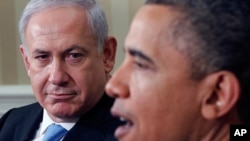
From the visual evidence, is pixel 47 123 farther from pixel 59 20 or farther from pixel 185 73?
pixel 185 73

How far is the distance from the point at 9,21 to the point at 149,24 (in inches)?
63.8

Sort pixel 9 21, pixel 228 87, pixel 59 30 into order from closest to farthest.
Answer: pixel 228 87, pixel 59 30, pixel 9 21

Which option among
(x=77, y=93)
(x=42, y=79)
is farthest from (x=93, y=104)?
(x=42, y=79)

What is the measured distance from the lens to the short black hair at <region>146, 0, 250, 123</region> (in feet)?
3.47

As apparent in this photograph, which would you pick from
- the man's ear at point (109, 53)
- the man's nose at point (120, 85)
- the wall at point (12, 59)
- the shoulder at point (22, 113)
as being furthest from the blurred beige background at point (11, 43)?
the man's nose at point (120, 85)

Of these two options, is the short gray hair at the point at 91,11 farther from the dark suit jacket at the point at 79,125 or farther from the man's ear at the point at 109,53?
the dark suit jacket at the point at 79,125

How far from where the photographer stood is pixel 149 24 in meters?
1.11

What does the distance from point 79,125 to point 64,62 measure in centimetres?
21

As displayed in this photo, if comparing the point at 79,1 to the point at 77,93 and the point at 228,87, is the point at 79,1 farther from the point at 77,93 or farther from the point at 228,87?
the point at 228,87

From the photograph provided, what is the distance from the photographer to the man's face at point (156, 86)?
3.56 feet

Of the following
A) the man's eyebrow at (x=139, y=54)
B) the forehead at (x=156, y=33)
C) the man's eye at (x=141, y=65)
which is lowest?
the man's eye at (x=141, y=65)

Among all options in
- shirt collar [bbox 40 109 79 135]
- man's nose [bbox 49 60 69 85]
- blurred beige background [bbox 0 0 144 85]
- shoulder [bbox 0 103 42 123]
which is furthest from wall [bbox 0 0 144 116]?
man's nose [bbox 49 60 69 85]

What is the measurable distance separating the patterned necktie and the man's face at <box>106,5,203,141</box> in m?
0.70

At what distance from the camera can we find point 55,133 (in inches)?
71.1
